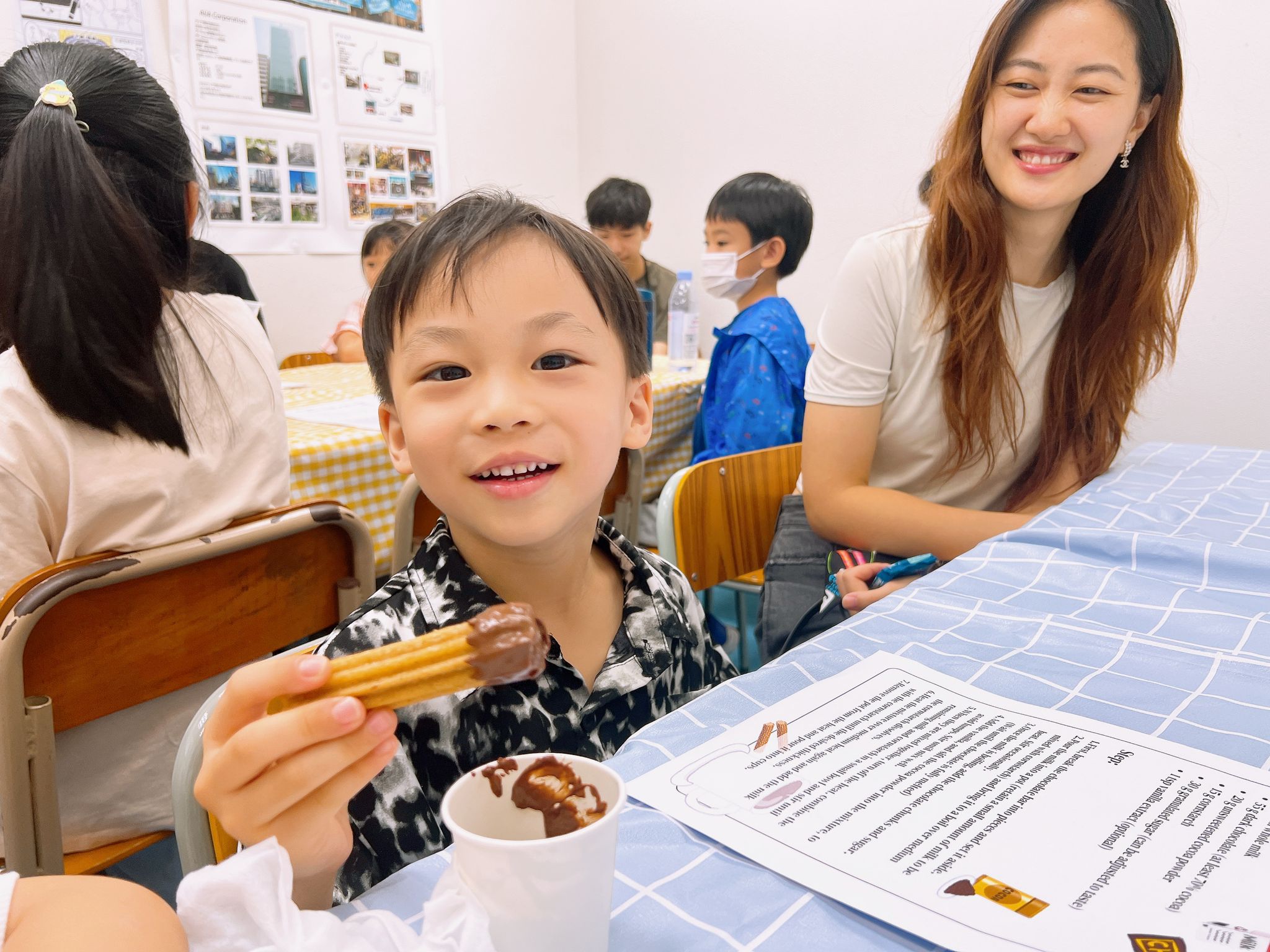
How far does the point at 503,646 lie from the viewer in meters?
0.42

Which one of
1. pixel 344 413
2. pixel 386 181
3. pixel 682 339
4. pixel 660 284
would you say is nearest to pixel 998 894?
pixel 344 413

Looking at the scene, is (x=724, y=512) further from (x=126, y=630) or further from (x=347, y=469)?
(x=126, y=630)

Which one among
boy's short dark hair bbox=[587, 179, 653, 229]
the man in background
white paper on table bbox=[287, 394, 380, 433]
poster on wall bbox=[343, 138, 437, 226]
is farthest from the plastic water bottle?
poster on wall bbox=[343, 138, 437, 226]

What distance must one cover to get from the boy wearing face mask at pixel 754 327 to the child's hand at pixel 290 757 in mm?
1858

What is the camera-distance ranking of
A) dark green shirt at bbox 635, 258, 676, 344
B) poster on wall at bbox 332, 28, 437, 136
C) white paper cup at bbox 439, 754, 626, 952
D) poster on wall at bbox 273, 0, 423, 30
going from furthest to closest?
1. dark green shirt at bbox 635, 258, 676, 344
2. poster on wall at bbox 332, 28, 437, 136
3. poster on wall at bbox 273, 0, 423, 30
4. white paper cup at bbox 439, 754, 626, 952

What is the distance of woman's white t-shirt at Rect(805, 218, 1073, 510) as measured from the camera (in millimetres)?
1479

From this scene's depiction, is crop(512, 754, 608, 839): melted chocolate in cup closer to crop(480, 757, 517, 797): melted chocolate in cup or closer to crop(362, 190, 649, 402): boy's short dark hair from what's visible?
→ crop(480, 757, 517, 797): melted chocolate in cup

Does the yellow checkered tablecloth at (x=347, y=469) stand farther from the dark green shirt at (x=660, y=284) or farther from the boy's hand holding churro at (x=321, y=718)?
the dark green shirt at (x=660, y=284)

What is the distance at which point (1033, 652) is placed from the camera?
0.80 metres

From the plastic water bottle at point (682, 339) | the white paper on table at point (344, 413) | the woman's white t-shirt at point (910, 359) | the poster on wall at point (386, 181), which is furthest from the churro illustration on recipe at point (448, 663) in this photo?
the poster on wall at point (386, 181)

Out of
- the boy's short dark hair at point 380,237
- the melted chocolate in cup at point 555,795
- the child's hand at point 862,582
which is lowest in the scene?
the child's hand at point 862,582

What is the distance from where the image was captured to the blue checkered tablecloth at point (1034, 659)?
1.51 ft

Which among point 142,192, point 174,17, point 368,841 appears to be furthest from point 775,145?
point 368,841

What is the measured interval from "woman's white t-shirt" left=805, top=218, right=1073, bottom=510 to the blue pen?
307mm
